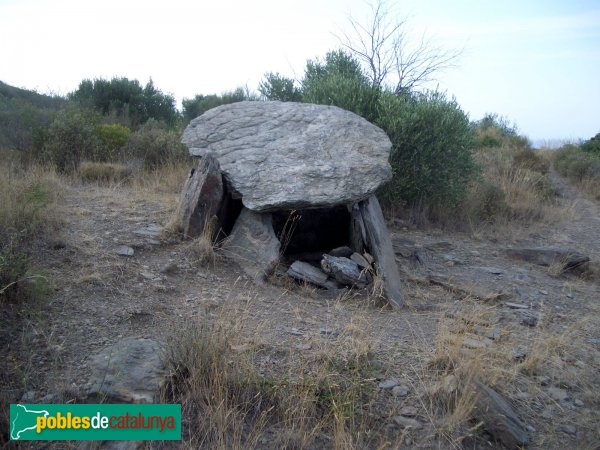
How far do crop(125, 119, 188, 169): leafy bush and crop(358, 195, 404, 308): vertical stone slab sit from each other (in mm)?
4525

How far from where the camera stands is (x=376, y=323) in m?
4.30

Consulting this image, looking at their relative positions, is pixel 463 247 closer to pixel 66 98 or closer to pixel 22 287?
pixel 22 287

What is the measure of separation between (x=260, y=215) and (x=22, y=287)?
7.49ft

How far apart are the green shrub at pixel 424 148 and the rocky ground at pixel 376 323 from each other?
1.74 metres

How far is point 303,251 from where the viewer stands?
5.88m

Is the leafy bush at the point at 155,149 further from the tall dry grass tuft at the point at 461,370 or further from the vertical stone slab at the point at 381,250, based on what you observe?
the tall dry grass tuft at the point at 461,370

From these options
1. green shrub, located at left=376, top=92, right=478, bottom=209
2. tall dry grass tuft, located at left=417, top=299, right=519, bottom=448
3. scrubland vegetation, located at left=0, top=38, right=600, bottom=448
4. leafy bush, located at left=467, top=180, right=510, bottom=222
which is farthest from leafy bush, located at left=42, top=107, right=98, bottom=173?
tall dry grass tuft, located at left=417, top=299, right=519, bottom=448

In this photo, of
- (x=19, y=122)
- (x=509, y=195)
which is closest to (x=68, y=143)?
(x=19, y=122)

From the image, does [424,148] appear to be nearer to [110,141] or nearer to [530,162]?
[110,141]

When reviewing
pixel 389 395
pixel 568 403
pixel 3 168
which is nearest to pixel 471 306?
pixel 568 403

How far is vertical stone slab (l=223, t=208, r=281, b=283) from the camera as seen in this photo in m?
4.87

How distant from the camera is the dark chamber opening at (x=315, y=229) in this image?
5.80 meters

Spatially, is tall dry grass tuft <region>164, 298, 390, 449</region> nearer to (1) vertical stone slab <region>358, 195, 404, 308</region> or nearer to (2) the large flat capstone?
(1) vertical stone slab <region>358, 195, 404, 308</region>

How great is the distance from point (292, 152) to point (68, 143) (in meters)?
4.68
